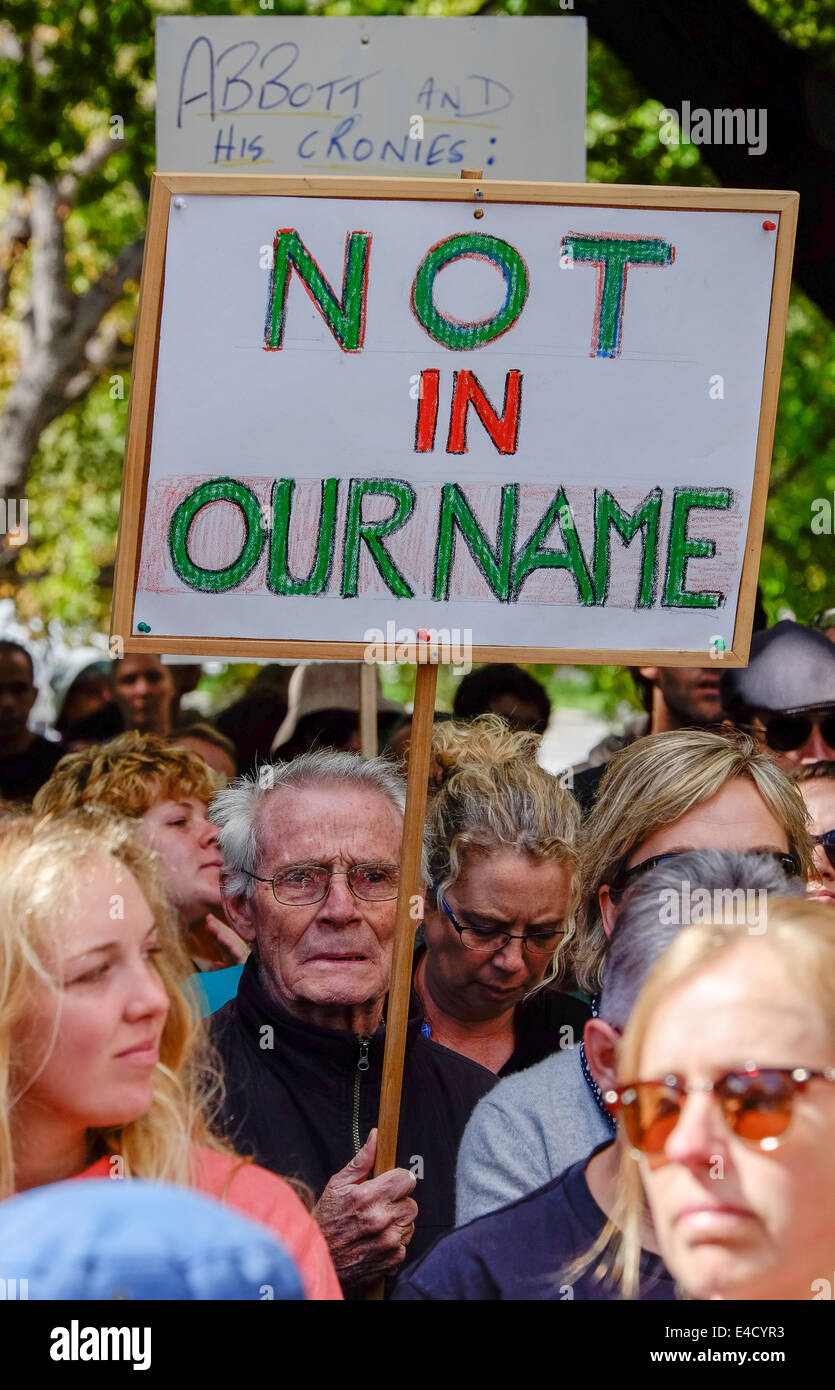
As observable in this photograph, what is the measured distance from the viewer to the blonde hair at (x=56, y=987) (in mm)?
1799

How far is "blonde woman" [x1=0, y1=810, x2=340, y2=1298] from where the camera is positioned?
1810 millimetres

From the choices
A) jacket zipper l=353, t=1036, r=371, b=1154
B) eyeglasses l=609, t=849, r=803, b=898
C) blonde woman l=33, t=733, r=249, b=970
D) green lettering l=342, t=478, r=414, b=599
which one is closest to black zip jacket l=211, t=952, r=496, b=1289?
jacket zipper l=353, t=1036, r=371, b=1154

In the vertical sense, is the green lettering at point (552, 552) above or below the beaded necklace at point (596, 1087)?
above

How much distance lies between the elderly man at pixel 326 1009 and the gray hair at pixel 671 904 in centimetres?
36

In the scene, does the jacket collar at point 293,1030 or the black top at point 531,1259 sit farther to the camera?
the jacket collar at point 293,1030

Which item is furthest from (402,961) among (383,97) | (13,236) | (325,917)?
(13,236)

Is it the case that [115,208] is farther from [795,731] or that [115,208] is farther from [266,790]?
[266,790]

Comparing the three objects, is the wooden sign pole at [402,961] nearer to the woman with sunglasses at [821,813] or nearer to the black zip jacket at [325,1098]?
the black zip jacket at [325,1098]

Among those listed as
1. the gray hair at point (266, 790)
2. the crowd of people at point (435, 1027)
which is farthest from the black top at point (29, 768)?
the gray hair at point (266, 790)

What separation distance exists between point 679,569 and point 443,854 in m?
0.58

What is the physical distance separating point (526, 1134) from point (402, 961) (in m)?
0.29
